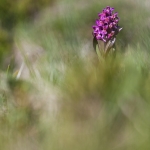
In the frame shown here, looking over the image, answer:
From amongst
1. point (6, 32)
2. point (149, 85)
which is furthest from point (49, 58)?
point (6, 32)

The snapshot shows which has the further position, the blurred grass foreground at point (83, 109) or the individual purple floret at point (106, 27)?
the individual purple floret at point (106, 27)

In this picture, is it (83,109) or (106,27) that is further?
(106,27)

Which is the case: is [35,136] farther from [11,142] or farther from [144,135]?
[144,135]

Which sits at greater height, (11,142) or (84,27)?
(11,142)

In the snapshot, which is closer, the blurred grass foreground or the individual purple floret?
the blurred grass foreground

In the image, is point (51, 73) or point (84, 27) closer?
point (51, 73)

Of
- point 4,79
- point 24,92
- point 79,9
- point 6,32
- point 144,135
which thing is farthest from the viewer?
point 6,32

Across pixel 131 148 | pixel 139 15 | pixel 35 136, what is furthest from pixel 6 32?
pixel 131 148

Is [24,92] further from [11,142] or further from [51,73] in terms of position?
[11,142]

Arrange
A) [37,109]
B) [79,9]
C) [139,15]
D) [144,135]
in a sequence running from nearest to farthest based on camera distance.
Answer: [144,135] < [37,109] < [139,15] < [79,9]
